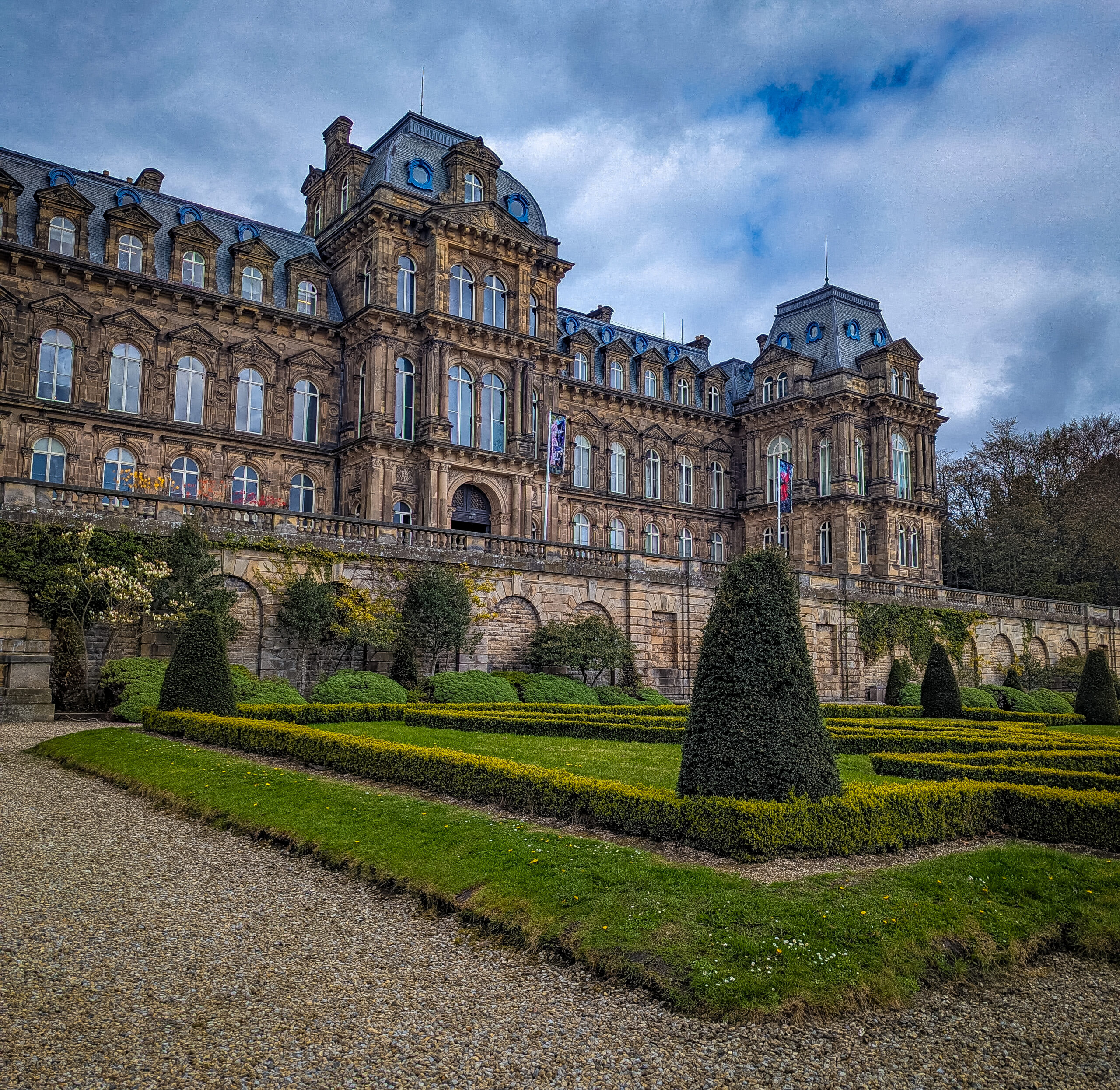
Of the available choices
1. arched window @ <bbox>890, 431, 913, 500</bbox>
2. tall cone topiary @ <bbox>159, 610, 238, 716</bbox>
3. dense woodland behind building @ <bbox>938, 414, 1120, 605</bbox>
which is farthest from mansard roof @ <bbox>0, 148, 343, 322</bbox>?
dense woodland behind building @ <bbox>938, 414, 1120, 605</bbox>

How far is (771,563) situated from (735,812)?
2.89 m

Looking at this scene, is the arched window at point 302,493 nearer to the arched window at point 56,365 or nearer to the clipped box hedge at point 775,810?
the arched window at point 56,365

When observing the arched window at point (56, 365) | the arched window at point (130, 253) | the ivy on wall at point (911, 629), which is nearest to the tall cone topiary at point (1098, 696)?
the ivy on wall at point (911, 629)

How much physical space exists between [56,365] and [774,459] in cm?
3629

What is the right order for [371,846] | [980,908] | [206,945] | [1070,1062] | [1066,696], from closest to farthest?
[1070,1062] < [206,945] < [980,908] < [371,846] < [1066,696]

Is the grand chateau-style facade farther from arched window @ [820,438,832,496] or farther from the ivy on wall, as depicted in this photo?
the ivy on wall

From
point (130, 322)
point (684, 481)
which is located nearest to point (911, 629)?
point (684, 481)

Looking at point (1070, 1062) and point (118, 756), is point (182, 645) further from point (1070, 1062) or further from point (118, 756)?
point (1070, 1062)

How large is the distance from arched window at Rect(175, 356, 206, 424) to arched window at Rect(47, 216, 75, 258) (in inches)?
215

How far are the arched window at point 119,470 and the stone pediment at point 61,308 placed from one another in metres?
5.04

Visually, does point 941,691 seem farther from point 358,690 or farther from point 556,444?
point 556,444

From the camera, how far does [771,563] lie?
10461 mm

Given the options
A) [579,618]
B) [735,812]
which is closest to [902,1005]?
[735,812]

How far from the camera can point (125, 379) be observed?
120 ft
